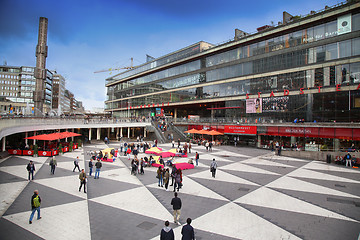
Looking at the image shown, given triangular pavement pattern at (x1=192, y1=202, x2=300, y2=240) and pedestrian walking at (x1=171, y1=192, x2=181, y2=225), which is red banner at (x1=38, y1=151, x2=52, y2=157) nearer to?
pedestrian walking at (x1=171, y1=192, x2=181, y2=225)

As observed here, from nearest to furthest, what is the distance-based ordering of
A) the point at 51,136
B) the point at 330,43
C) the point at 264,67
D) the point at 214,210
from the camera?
the point at 214,210
the point at 51,136
the point at 330,43
the point at 264,67

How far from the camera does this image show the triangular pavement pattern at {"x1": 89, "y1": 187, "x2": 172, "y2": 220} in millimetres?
10602

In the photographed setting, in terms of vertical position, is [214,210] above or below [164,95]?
below

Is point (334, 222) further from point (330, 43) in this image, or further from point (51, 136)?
point (330, 43)

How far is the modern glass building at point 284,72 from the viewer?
31.9m

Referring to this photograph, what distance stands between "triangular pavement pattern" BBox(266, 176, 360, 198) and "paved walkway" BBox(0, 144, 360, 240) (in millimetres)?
67

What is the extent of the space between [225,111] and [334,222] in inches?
1556

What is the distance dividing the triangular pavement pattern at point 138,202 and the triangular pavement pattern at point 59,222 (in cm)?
146

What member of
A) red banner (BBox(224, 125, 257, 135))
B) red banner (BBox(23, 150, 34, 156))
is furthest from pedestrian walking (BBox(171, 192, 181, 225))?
red banner (BBox(224, 125, 257, 135))

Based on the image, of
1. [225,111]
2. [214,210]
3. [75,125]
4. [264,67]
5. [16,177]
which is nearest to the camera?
[214,210]

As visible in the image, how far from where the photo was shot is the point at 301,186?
618 inches

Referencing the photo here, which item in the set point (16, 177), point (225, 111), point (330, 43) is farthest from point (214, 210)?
point (225, 111)

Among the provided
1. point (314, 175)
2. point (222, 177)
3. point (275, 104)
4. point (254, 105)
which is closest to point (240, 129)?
point (254, 105)

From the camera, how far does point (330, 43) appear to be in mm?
33219
